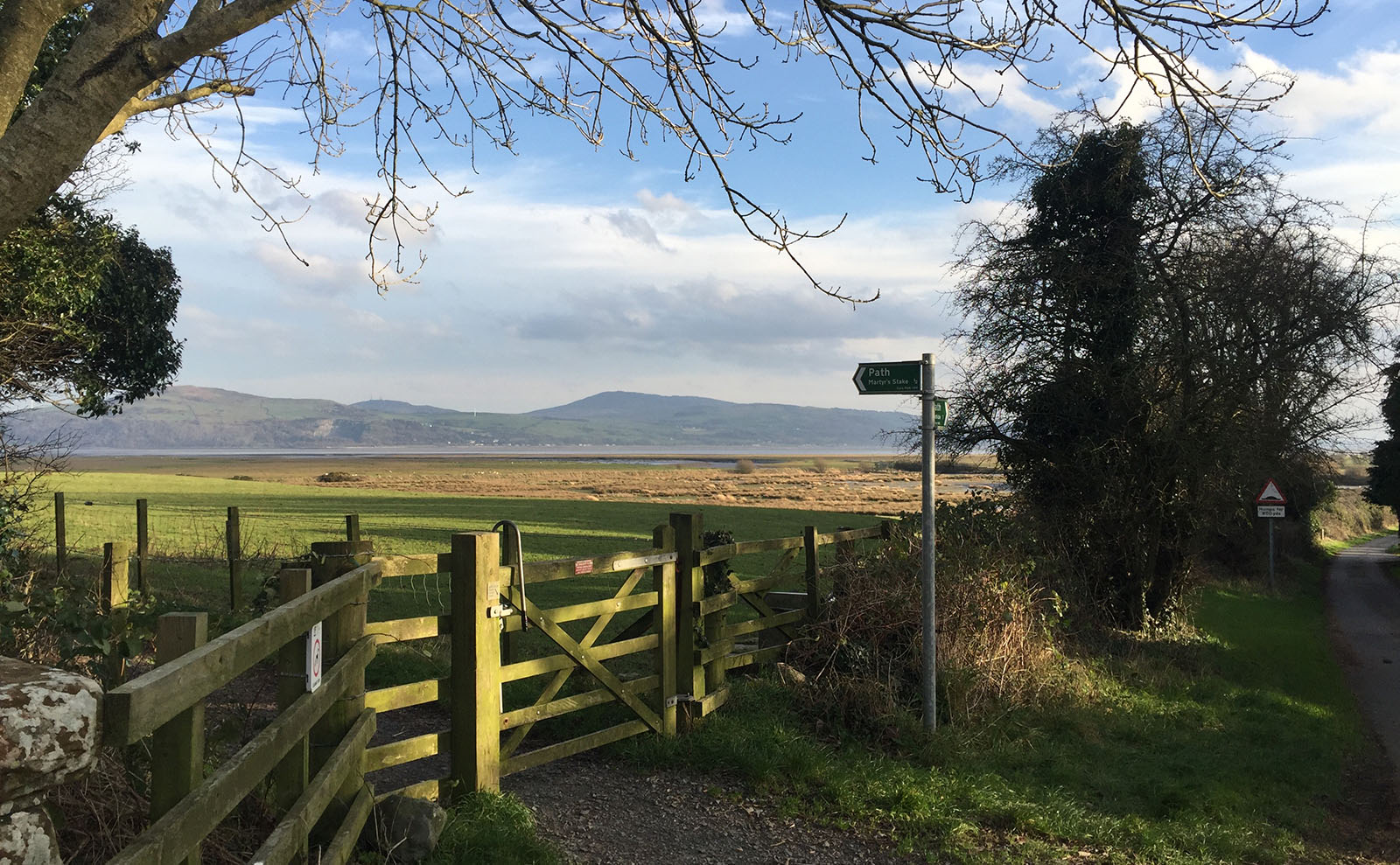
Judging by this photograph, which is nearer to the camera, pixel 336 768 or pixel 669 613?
pixel 336 768

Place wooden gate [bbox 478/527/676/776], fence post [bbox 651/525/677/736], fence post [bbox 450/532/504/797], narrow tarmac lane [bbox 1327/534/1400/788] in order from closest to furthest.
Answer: fence post [bbox 450/532/504/797] < wooden gate [bbox 478/527/676/776] < fence post [bbox 651/525/677/736] < narrow tarmac lane [bbox 1327/534/1400/788]

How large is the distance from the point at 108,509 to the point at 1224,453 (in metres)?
30.7

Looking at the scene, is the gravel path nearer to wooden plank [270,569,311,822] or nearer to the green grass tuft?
the green grass tuft

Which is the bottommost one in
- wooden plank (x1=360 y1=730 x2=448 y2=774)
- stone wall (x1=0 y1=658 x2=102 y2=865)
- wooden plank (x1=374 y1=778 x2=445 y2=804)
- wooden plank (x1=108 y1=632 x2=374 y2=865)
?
wooden plank (x1=374 y1=778 x2=445 y2=804)

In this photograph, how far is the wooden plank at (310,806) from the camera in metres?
2.71

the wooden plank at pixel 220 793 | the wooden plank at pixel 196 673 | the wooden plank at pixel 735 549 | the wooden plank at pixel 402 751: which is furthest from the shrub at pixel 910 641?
the wooden plank at pixel 196 673

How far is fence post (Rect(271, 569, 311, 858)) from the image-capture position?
10.8 ft

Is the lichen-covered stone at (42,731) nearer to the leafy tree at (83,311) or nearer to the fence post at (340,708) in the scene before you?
the fence post at (340,708)

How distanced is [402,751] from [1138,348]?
1383 cm

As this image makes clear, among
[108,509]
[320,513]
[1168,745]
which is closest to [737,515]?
[320,513]

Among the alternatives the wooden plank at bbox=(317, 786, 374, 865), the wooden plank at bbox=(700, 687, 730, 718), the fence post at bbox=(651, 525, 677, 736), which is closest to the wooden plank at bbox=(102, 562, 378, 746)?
the wooden plank at bbox=(317, 786, 374, 865)

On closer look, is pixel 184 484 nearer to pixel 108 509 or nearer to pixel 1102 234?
pixel 108 509

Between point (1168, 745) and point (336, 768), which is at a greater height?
point (336, 768)

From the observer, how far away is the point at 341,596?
382 centimetres
